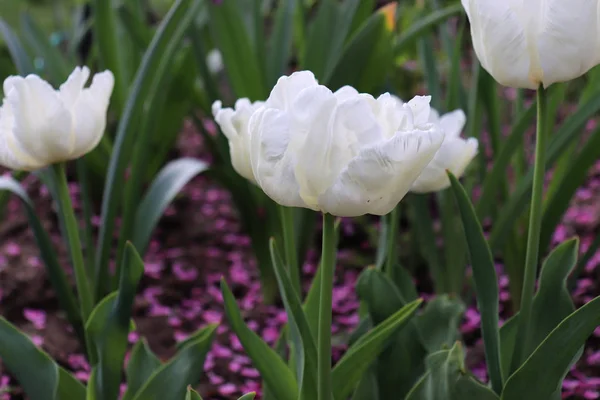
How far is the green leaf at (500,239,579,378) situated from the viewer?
90cm

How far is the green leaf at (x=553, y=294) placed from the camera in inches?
35.4

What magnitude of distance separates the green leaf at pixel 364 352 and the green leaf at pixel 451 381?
56mm

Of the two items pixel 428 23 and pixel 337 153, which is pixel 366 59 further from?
pixel 337 153

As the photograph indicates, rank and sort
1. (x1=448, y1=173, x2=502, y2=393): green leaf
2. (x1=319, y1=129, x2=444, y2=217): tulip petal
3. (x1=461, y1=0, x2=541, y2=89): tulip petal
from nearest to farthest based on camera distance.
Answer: (x1=319, y1=129, x2=444, y2=217): tulip petal
(x1=461, y1=0, x2=541, y2=89): tulip petal
(x1=448, y1=173, x2=502, y2=393): green leaf

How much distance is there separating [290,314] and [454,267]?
688mm

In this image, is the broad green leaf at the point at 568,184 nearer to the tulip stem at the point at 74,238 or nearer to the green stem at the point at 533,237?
the green stem at the point at 533,237

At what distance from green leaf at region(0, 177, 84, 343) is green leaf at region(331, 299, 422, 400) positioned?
1.78ft

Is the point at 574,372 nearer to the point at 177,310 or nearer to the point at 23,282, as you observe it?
the point at 177,310

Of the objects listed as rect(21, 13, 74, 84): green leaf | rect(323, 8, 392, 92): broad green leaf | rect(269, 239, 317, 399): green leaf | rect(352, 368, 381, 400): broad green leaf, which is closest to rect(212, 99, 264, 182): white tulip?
rect(269, 239, 317, 399): green leaf

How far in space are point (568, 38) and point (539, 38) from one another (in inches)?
1.0

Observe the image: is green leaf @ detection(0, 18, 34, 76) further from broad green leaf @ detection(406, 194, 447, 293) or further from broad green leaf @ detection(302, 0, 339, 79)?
broad green leaf @ detection(406, 194, 447, 293)

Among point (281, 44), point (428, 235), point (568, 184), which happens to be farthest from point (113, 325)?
point (281, 44)

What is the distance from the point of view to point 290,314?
82 centimetres

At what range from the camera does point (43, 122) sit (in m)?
0.87
